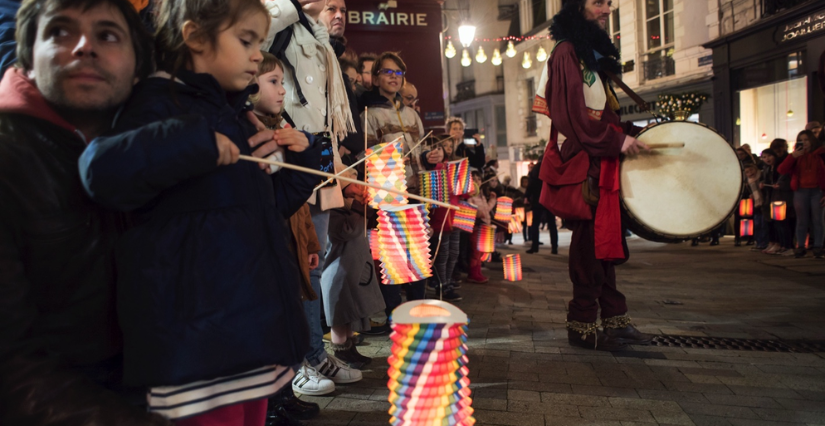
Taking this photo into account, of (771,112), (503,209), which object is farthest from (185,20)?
(771,112)

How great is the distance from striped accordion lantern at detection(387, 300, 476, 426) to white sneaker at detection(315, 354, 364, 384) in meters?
1.91

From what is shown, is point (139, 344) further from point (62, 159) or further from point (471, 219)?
point (471, 219)

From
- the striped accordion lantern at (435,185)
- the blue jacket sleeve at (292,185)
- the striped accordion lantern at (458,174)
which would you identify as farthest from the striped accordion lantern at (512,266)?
the blue jacket sleeve at (292,185)

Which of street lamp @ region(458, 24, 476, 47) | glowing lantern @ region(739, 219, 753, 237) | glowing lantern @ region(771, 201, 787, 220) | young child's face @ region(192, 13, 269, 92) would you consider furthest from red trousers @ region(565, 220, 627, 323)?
street lamp @ region(458, 24, 476, 47)

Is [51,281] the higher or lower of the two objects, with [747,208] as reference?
higher

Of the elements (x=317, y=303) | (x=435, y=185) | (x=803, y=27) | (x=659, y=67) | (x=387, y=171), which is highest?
(x=659, y=67)

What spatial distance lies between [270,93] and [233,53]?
43.0 inches

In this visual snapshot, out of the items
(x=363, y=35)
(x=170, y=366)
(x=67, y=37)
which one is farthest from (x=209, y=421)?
(x=363, y=35)

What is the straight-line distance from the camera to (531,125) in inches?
1242

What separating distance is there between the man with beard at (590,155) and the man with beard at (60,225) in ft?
9.69

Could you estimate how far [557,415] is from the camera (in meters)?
2.79

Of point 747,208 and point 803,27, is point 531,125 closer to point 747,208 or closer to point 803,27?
point 803,27

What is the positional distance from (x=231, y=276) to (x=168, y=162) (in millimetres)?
318

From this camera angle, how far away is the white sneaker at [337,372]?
10.9 ft
